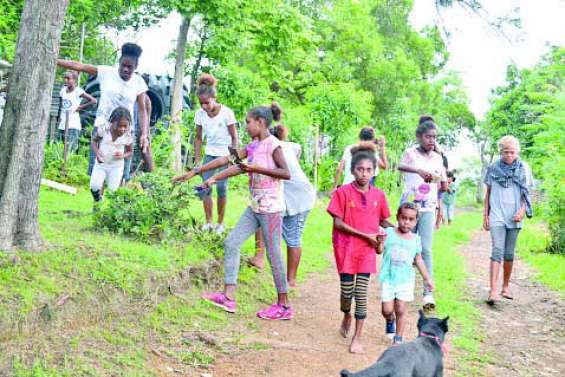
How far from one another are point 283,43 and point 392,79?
14.8 meters

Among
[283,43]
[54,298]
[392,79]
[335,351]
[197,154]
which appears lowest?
[335,351]

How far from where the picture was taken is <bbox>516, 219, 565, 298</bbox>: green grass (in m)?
9.69

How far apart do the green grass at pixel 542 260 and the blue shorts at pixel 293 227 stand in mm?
3868

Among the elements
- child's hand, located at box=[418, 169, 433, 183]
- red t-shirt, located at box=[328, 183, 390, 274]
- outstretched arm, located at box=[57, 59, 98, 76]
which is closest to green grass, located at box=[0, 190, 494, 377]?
red t-shirt, located at box=[328, 183, 390, 274]

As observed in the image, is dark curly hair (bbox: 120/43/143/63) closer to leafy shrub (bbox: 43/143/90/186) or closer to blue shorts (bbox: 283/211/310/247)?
blue shorts (bbox: 283/211/310/247)

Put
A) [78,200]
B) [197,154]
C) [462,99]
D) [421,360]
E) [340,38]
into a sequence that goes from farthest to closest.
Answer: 1. [462,99]
2. [340,38]
3. [78,200]
4. [197,154]
5. [421,360]

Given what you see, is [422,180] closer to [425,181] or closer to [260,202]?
[425,181]

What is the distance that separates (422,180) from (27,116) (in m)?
4.17

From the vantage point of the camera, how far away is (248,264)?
7.63m

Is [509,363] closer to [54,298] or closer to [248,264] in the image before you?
[248,264]

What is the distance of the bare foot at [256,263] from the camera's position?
7.66m

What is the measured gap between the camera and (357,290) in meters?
5.68

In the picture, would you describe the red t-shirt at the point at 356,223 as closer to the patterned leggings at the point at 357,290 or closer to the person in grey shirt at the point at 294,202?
the patterned leggings at the point at 357,290

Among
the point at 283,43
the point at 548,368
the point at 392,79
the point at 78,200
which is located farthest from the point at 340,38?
the point at 548,368
